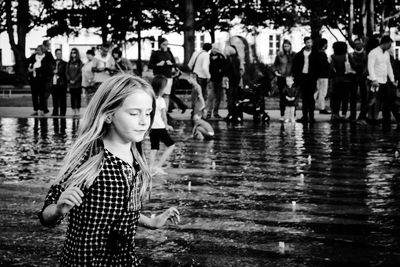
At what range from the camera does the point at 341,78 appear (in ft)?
72.8

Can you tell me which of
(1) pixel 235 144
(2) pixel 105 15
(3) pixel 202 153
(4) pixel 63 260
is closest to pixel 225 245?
(4) pixel 63 260

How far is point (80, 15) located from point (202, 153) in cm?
4737

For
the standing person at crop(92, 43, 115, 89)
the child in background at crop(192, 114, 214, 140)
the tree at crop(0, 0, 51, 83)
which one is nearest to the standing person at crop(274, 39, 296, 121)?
the standing person at crop(92, 43, 115, 89)

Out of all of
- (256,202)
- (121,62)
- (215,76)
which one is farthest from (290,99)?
(256,202)

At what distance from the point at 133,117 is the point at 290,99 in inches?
698

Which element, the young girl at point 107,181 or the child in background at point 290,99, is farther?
the child in background at point 290,99

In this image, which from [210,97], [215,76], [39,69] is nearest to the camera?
[215,76]

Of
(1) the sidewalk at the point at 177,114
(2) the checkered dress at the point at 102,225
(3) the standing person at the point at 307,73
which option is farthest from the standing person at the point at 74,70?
(2) the checkered dress at the point at 102,225

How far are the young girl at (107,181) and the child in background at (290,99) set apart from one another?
57.3 ft

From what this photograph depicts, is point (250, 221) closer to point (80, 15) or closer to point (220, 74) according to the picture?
point (220, 74)

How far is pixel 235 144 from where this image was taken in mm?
16688

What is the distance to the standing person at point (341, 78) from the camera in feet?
72.5

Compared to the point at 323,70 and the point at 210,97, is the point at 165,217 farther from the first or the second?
the point at 210,97

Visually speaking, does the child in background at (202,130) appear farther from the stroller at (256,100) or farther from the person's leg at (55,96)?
the person's leg at (55,96)
